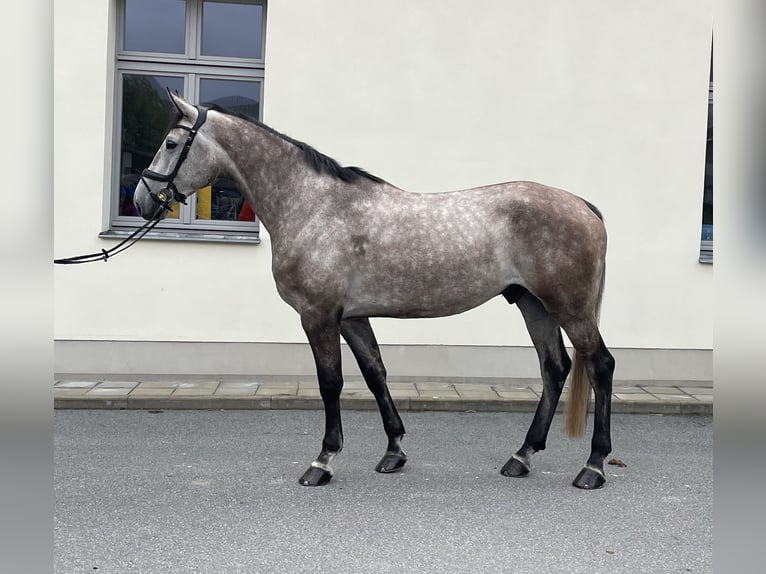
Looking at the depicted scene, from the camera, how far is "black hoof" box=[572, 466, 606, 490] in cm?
368

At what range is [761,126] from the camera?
2.15 ft

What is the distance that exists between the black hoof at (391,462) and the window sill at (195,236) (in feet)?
9.72

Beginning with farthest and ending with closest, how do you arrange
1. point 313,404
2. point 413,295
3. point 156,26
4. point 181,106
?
point 156,26
point 313,404
point 413,295
point 181,106

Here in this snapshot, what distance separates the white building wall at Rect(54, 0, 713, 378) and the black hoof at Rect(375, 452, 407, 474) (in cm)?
238

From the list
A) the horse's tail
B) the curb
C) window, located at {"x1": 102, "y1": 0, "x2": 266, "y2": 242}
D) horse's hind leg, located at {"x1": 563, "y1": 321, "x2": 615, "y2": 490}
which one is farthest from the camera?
window, located at {"x1": 102, "y1": 0, "x2": 266, "y2": 242}

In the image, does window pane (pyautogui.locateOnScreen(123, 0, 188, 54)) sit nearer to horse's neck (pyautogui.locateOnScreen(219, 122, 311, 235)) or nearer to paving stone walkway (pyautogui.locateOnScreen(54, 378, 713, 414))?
paving stone walkway (pyautogui.locateOnScreen(54, 378, 713, 414))

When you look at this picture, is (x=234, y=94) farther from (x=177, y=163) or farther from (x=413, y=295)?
(x=413, y=295)

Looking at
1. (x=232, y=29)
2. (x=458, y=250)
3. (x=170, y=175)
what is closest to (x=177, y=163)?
(x=170, y=175)

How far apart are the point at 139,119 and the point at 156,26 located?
0.94 meters

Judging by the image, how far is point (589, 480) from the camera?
3.70 m

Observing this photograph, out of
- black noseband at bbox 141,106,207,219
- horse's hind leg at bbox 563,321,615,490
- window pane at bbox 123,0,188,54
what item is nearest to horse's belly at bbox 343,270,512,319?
horse's hind leg at bbox 563,321,615,490

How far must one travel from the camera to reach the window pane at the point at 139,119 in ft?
21.5

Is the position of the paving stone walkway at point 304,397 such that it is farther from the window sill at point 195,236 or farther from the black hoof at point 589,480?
the black hoof at point 589,480

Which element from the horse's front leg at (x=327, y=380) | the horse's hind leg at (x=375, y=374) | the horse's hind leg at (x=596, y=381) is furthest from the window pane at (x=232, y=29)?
the horse's hind leg at (x=596, y=381)
